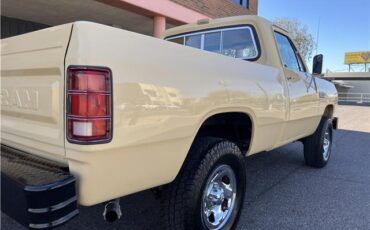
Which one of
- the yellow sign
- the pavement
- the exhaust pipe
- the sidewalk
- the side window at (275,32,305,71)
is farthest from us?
the yellow sign

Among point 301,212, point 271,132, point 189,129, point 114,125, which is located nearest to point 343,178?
point 301,212

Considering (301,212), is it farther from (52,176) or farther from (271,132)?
(52,176)

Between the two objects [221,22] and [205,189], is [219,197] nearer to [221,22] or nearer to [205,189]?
[205,189]

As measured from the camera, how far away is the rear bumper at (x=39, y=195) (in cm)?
Answer: 168

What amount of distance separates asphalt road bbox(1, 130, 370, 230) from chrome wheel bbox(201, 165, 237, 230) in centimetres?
42

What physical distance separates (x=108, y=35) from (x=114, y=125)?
0.49 meters

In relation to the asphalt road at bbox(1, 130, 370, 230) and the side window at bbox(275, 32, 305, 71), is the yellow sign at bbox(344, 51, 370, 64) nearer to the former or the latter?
the asphalt road at bbox(1, 130, 370, 230)

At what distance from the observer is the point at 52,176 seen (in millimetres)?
1788

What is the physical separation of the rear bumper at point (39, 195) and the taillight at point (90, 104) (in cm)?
23

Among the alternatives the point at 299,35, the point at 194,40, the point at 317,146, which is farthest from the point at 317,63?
the point at 299,35

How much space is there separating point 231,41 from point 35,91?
2628 mm

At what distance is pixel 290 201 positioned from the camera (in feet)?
12.7

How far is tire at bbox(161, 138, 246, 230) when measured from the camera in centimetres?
241

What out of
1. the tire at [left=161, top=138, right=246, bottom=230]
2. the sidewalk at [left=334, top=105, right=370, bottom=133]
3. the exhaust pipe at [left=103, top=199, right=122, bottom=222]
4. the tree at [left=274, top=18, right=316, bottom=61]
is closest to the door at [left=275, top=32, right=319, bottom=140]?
the tire at [left=161, top=138, right=246, bottom=230]
